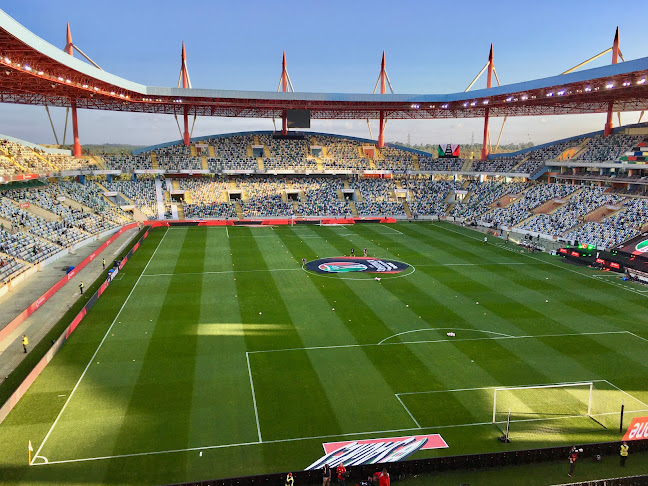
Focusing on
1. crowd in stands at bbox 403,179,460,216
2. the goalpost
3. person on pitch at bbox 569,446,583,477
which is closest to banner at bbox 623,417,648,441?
the goalpost

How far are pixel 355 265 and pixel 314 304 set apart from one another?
11.1 m

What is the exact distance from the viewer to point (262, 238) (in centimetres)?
5378

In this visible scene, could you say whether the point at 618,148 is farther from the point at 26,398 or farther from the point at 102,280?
the point at 26,398

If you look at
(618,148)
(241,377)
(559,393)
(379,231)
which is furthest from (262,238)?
(618,148)

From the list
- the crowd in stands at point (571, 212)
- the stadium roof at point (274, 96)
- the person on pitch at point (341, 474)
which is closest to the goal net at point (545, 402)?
the person on pitch at point (341, 474)

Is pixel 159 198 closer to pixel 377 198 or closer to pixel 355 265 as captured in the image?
pixel 377 198

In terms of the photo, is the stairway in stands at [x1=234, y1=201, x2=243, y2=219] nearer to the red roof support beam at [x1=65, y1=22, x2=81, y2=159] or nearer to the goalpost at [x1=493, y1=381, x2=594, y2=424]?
the red roof support beam at [x1=65, y1=22, x2=81, y2=159]

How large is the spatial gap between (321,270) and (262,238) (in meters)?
16.3

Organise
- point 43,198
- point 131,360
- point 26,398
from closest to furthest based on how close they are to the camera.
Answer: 1. point 26,398
2. point 131,360
3. point 43,198

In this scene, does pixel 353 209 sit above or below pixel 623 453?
above

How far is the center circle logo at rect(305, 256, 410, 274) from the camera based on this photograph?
39.1 m

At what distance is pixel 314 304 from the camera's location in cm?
3048

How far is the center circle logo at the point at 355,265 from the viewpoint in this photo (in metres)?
39.1

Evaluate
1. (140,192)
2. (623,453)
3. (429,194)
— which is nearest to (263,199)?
(140,192)
